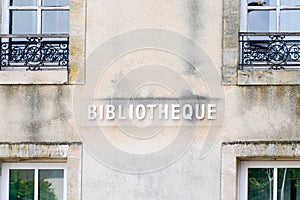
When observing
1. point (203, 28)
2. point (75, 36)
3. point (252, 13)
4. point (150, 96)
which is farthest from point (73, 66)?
point (252, 13)

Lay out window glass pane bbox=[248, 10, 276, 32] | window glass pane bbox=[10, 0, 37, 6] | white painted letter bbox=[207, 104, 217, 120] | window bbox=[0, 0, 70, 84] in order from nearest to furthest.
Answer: white painted letter bbox=[207, 104, 217, 120], window bbox=[0, 0, 70, 84], window glass pane bbox=[248, 10, 276, 32], window glass pane bbox=[10, 0, 37, 6]

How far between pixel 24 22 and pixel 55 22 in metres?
0.34

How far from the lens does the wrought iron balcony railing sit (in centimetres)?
854

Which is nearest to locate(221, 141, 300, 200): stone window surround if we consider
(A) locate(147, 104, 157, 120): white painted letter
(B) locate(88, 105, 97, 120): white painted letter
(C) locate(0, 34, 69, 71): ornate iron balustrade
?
(A) locate(147, 104, 157, 120): white painted letter

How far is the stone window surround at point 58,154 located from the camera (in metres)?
8.48

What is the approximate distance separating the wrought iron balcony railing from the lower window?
0.97 metres

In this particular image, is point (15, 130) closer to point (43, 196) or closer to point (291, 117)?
point (43, 196)

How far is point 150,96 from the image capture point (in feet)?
27.9

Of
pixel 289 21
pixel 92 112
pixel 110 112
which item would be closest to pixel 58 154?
→ pixel 92 112

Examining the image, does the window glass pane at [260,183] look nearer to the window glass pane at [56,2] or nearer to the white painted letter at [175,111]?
the white painted letter at [175,111]

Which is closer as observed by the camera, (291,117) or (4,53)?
(291,117)

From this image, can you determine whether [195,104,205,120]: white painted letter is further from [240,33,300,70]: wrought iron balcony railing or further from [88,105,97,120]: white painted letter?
[88,105,97,120]: white painted letter

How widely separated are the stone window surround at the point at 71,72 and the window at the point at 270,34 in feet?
5.25

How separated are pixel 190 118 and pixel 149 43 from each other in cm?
86
